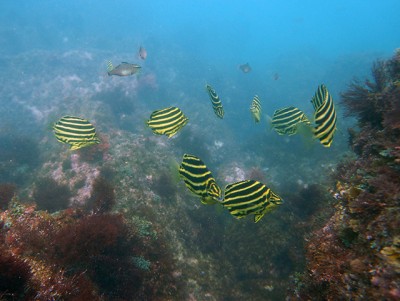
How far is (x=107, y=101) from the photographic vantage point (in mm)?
20047

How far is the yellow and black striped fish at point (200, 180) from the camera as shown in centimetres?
421

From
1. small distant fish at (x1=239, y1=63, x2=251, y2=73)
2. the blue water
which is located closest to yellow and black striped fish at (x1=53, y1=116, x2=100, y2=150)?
the blue water

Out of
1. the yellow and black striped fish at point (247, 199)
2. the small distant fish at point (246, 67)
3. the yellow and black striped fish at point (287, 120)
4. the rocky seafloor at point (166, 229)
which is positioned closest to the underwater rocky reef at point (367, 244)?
the rocky seafloor at point (166, 229)

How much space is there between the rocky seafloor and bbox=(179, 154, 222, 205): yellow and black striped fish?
0.31 metres

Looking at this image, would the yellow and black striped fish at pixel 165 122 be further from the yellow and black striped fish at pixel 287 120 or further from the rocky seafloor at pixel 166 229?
the yellow and black striped fish at pixel 287 120

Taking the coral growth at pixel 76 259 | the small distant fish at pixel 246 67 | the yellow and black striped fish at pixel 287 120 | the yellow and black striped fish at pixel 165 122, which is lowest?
the coral growth at pixel 76 259

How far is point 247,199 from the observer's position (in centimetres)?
407

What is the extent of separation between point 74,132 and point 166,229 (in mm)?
3933

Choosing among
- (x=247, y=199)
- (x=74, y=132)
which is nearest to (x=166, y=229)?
(x=74, y=132)

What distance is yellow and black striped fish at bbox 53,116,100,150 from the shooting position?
20.0ft

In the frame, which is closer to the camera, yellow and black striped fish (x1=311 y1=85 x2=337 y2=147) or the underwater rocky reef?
the underwater rocky reef

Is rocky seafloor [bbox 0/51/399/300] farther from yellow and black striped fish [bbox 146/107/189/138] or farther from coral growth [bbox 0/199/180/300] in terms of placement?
yellow and black striped fish [bbox 146/107/189/138]

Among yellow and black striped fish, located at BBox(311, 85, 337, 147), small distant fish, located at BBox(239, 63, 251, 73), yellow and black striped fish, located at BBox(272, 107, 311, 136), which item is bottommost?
yellow and black striped fish, located at BBox(311, 85, 337, 147)

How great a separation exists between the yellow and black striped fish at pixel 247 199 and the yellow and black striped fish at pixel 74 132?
13.2 ft
